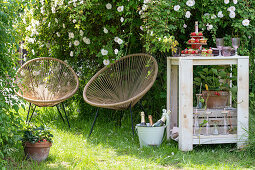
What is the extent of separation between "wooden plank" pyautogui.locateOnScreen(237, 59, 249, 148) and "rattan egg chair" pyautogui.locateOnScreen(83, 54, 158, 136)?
886 millimetres

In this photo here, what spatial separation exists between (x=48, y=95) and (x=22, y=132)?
1.30m

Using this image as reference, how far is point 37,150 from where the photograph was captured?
8.84ft

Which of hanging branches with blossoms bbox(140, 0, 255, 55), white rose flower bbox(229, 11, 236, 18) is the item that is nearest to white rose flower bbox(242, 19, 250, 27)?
hanging branches with blossoms bbox(140, 0, 255, 55)

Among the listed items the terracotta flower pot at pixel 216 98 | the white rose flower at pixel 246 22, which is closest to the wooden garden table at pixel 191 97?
the terracotta flower pot at pixel 216 98

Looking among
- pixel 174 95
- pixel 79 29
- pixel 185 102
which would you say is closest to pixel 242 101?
pixel 185 102

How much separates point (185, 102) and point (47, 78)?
1710mm

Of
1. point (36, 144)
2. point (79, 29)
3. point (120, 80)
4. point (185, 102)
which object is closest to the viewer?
point (36, 144)

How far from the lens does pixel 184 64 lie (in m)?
2.92

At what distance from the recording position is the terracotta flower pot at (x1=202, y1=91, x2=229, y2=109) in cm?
312

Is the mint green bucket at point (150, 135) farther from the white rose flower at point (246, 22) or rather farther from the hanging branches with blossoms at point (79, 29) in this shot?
the white rose flower at point (246, 22)

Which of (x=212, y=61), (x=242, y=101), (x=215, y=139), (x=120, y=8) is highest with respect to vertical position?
(x=120, y=8)

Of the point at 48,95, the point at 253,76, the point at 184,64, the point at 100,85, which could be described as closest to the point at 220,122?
the point at 184,64

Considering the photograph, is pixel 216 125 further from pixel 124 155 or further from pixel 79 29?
pixel 79 29

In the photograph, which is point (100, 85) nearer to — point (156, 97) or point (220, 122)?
point (156, 97)
